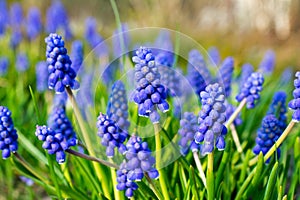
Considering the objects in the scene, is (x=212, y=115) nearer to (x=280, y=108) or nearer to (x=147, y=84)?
(x=147, y=84)

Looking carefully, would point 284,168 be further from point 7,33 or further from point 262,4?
point 262,4

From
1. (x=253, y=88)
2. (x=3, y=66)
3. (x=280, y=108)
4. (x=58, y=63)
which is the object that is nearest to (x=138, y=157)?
(x=58, y=63)

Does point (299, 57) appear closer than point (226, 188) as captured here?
No

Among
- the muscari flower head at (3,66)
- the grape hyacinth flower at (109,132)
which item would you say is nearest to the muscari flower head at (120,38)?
the grape hyacinth flower at (109,132)

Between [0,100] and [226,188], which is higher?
[0,100]

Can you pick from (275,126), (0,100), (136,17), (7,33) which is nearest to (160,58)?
(275,126)

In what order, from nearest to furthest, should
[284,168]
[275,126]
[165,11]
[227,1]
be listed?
[275,126]
[284,168]
[165,11]
[227,1]

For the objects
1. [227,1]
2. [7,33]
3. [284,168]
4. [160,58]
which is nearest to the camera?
[284,168]

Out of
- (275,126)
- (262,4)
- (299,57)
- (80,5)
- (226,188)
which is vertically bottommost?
(226,188)
